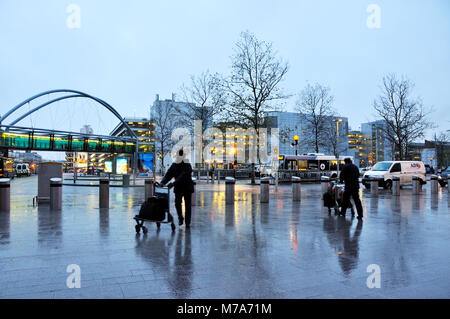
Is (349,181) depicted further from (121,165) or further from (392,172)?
(121,165)

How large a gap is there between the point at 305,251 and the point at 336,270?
3.60 ft

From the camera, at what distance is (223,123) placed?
98.7 ft

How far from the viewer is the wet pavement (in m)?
3.75

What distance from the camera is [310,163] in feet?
119

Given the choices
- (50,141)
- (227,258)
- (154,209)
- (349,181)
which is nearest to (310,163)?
(349,181)

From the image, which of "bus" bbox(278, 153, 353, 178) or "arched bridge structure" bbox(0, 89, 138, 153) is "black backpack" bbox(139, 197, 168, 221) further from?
"arched bridge structure" bbox(0, 89, 138, 153)

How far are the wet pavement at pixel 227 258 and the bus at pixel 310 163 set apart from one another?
26425mm

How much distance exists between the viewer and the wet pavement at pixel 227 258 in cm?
375

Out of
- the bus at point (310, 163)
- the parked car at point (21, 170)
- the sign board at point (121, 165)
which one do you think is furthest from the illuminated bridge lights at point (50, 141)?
the bus at point (310, 163)

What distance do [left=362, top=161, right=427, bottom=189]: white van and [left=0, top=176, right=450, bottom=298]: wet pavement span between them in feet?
50.0

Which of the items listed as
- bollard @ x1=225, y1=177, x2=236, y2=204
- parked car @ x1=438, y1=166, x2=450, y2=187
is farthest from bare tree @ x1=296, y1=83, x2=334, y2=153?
bollard @ x1=225, y1=177, x2=236, y2=204

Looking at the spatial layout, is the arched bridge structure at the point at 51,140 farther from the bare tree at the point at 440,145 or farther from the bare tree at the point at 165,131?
the bare tree at the point at 440,145
